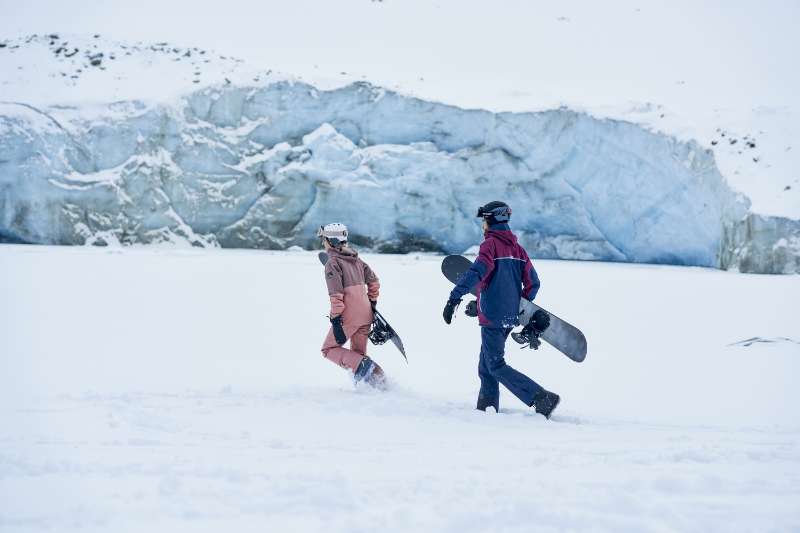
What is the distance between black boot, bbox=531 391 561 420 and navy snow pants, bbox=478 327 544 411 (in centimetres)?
3

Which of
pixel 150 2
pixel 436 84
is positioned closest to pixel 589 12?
pixel 436 84

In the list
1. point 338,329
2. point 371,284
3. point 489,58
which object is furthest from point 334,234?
point 489,58

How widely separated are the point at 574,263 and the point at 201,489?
1183cm

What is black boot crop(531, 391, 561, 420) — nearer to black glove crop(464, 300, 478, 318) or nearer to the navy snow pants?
the navy snow pants

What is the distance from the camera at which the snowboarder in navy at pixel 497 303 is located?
3.89 metres

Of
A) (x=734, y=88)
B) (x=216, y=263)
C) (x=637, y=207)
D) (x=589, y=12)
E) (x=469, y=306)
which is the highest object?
(x=589, y=12)

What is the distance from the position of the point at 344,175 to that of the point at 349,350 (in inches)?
397

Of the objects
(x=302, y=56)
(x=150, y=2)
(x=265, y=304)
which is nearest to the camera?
(x=265, y=304)

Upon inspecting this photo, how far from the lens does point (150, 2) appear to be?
22031 millimetres

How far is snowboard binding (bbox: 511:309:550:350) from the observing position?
413 cm

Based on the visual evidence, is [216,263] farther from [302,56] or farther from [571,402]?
[302,56]

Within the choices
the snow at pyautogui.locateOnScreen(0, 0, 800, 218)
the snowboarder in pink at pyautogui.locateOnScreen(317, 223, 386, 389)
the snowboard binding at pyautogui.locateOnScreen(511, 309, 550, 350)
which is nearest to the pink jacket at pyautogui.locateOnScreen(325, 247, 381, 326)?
the snowboarder in pink at pyautogui.locateOnScreen(317, 223, 386, 389)

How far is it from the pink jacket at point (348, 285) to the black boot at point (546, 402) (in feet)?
4.23

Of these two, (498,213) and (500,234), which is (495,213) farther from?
(500,234)
